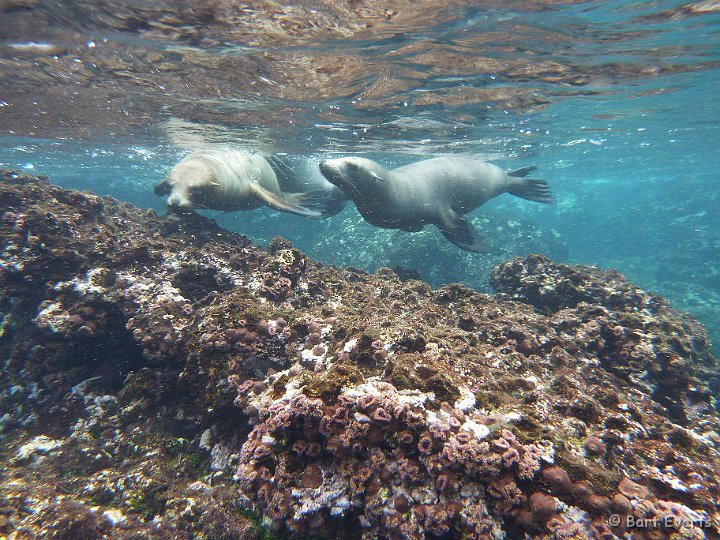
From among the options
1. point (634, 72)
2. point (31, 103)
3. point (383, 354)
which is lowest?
point (383, 354)

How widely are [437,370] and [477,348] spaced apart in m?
1.23

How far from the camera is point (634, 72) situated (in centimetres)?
955

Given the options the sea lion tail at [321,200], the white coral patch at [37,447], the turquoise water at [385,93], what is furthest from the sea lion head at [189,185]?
the white coral patch at [37,447]

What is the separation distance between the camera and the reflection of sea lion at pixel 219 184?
6961 millimetres

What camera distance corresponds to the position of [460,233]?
32.9ft

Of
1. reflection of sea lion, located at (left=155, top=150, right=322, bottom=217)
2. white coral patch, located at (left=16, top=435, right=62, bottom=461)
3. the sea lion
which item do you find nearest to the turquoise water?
the sea lion

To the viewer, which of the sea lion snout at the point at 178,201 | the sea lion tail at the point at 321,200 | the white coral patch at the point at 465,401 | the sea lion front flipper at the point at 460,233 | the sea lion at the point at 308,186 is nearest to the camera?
the white coral patch at the point at 465,401

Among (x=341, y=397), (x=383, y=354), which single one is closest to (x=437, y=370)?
(x=383, y=354)

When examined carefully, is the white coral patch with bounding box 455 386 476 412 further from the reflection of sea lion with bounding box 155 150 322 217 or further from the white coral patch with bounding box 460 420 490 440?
the reflection of sea lion with bounding box 155 150 322 217

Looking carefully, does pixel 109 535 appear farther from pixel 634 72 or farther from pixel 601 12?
pixel 634 72

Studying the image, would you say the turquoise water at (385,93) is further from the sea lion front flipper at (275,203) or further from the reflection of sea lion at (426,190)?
the sea lion front flipper at (275,203)

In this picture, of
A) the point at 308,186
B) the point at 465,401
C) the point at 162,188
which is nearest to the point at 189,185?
the point at 162,188

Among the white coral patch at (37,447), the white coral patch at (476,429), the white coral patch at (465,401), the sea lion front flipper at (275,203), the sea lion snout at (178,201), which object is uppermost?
the sea lion snout at (178,201)

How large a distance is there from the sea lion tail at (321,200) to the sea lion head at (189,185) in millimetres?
3278
